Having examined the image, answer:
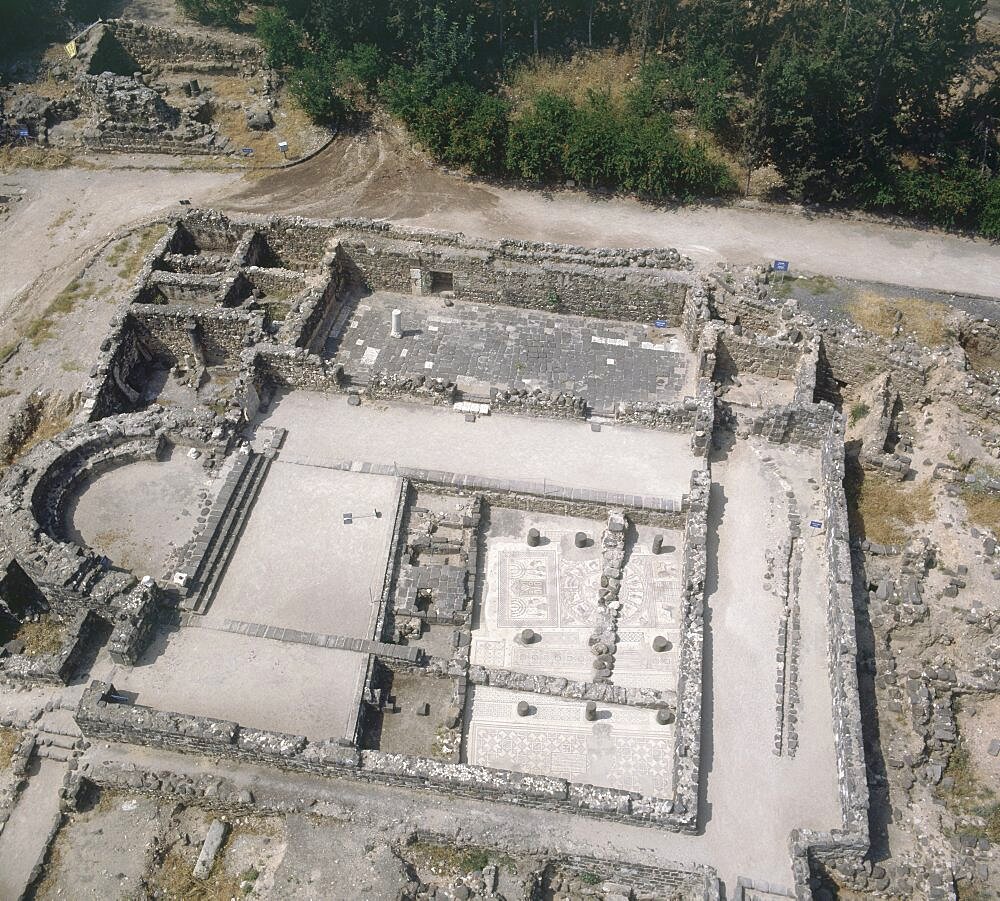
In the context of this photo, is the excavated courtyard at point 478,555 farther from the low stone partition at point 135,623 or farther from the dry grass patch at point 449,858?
the dry grass patch at point 449,858

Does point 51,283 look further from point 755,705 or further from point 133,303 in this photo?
point 755,705

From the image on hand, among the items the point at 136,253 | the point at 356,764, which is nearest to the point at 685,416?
the point at 356,764

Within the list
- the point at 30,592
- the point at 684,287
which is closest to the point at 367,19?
the point at 684,287

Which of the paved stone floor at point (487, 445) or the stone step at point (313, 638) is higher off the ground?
the paved stone floor at point (487, 445)

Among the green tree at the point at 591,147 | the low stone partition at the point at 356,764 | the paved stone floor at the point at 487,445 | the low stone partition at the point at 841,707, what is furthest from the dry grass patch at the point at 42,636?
the green tree at the point at 591,147

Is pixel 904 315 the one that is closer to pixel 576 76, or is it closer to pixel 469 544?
pixel 469 544

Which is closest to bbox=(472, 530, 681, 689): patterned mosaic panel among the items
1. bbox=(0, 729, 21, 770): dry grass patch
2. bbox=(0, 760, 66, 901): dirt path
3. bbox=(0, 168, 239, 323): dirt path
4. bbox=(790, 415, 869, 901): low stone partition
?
bbox=(790, 415, 869, 901): low stone partition

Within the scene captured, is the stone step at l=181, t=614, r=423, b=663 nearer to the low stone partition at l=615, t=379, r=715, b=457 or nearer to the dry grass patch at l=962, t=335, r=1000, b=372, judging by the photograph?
the low stone partition at l=615, t=379, r=715, b=457

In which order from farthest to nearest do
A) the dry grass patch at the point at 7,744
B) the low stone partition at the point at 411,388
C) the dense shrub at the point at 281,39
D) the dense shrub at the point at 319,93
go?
the dense shrub at the point at 281,39
the dense shrub at the point at 319,93
the low stone partition at the point at 411,388
the dry grass patch at the point at 7,744
